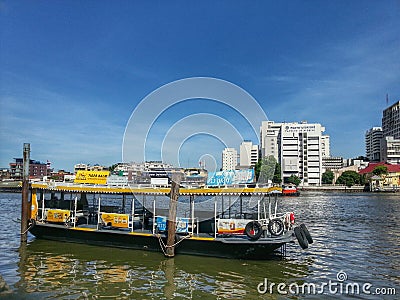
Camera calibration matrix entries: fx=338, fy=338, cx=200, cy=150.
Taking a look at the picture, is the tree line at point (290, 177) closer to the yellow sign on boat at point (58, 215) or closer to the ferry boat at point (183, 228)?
the ferry boat at point (183, 228)

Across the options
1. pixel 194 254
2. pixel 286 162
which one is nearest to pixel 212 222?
pixel 194 254

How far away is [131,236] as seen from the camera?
1877 centimetres

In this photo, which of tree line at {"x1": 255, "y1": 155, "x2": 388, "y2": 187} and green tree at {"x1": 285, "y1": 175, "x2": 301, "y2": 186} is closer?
tree line at {"x1": 255, "y1": 155, "x2": 388, "y2": 187}

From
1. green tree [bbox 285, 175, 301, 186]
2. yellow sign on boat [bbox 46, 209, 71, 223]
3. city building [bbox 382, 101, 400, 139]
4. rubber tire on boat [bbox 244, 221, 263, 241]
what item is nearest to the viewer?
rubber tire on boat [bbox 244, 221, 263, 241]

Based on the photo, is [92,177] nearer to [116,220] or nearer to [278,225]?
[116,220]

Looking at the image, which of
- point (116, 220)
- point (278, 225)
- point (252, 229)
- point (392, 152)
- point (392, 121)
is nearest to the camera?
point (252, 229)

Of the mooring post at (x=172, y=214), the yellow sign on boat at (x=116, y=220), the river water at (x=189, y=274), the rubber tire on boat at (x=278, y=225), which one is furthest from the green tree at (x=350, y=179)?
the mooring post at (x=172, y=214)

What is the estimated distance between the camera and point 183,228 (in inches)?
706

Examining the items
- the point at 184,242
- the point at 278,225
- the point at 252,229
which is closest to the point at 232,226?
the point at 252,229

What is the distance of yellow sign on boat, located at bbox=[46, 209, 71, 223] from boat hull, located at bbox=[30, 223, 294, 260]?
45cm

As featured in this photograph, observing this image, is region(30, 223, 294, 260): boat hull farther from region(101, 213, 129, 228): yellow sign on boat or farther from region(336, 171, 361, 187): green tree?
region(336, 171, 361, 187): green tree
